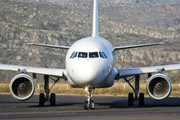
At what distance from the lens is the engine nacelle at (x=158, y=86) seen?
66.0 ft

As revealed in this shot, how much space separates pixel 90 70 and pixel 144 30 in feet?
456

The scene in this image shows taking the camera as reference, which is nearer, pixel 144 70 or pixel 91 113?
pixel 91 113

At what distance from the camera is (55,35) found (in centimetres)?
13712

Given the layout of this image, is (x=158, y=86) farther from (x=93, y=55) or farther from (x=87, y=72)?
(x=87, y=72)

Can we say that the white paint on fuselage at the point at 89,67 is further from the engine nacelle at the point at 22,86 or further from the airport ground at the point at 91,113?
the engine nacelle at the point at 22,86

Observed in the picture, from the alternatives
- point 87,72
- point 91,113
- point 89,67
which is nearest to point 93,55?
point 89,67

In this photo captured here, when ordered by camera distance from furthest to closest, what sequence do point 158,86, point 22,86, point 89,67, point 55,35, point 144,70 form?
1. point 55,35
2. point 144,70
3. point 22,86
4. point 158,86
5. point 89,67

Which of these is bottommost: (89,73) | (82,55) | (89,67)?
(89,73)

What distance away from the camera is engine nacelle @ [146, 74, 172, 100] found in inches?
792

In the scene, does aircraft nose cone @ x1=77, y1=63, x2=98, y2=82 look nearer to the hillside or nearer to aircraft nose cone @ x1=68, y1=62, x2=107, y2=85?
aircraft nose cone @ x1=68, y1=62, x2=107, y2=85

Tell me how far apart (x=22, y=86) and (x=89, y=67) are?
15.8 ft

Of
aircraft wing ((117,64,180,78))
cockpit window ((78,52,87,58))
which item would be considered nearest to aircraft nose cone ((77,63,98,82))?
cockpit window ((78,52,87,58))

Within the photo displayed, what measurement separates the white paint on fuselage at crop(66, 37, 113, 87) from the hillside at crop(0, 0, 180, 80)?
2513 inches

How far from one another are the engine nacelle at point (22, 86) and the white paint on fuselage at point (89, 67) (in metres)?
2.72
